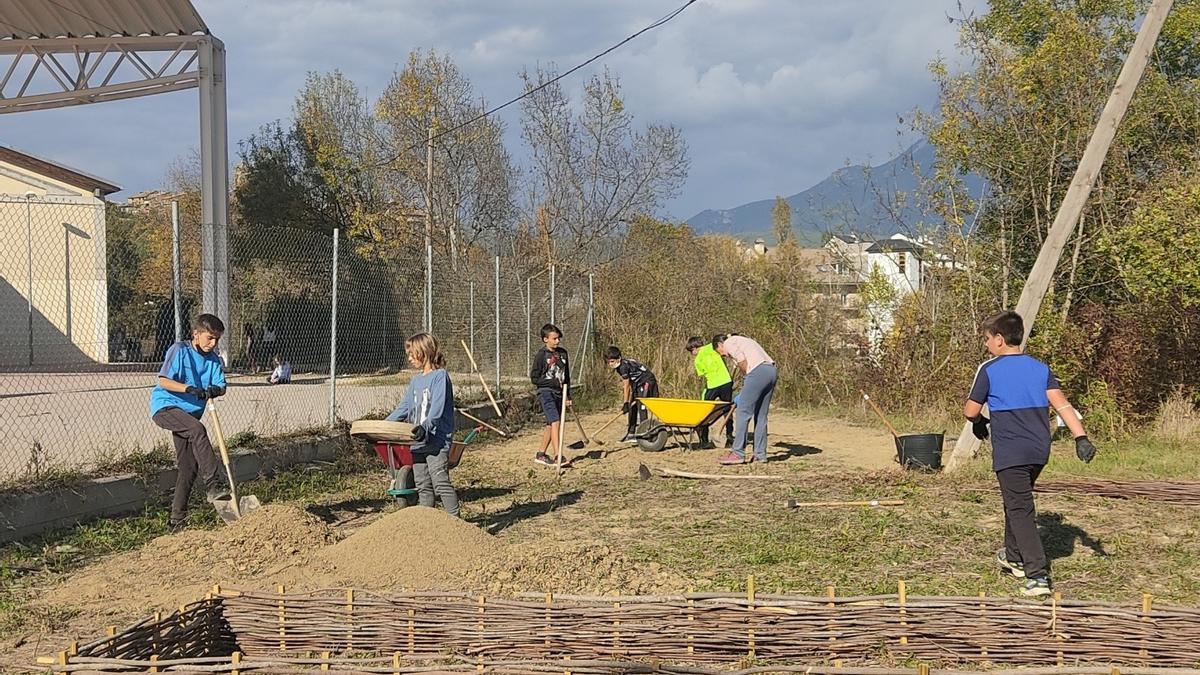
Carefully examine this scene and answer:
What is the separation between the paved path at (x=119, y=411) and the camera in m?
9.61

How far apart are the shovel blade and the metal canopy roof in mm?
12921

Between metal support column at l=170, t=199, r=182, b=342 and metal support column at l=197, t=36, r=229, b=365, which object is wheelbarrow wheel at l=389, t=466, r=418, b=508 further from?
metal support column at l=197, t=36, r=229, b=365

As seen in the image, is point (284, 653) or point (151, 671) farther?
point (284, 653)

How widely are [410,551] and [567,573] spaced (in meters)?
1.06

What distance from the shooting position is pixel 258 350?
52.3 ft

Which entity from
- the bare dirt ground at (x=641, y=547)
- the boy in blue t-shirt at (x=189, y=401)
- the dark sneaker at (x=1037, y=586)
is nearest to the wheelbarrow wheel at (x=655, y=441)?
the bare dirt ground at (x=641, y=547)

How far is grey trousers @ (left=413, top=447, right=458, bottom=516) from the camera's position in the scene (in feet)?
23.4

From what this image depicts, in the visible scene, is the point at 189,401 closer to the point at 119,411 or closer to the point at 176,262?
the point at 176,262

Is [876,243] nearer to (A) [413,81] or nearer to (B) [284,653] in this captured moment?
(B) [284,653]

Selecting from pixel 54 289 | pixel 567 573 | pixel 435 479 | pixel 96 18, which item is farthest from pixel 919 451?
pixel 96 18

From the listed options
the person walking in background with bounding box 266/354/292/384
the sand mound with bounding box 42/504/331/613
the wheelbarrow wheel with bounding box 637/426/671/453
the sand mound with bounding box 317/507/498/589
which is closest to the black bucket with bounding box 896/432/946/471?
the wheelbarrow wheel with bounding box 637/426/671/453

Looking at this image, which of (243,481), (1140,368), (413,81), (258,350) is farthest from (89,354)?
(413,81)

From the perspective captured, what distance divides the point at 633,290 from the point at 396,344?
7.61m

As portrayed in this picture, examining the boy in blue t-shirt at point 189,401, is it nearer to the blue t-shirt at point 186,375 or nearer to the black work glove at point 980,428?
the blue t-shirt at point 186,375
